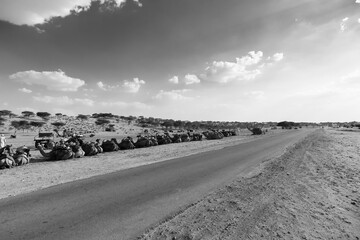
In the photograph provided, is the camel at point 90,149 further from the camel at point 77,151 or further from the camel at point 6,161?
the camel at point 6,161

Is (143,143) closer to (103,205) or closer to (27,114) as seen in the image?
(103,205)

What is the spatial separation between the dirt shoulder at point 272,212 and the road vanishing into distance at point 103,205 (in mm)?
696

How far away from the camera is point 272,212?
274 inches

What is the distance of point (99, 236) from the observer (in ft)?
17.6

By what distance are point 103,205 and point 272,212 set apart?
5.51 metres

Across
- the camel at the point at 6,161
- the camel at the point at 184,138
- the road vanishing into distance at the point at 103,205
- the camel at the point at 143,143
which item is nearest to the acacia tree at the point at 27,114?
the camel at the point at 184,138

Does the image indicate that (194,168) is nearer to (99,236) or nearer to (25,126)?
(99,236)

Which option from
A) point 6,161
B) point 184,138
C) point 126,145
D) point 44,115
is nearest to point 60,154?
point 6,161

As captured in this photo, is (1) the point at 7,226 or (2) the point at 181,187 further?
(2) the point at 181,187

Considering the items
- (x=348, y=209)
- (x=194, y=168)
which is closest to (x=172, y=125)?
(x=194, y=168)

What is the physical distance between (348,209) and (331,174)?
5823 millimetres

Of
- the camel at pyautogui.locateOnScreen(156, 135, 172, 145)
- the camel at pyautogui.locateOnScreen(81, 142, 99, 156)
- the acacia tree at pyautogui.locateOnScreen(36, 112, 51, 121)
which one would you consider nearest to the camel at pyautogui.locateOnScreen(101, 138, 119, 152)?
the camel at pyautogui.locateOnScreen(81, 142, 99, 156)

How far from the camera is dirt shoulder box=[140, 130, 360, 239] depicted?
5.68 metres

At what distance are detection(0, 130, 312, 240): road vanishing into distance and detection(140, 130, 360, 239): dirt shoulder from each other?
696 mm
